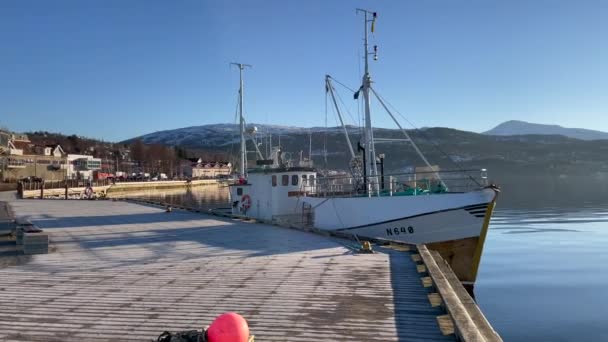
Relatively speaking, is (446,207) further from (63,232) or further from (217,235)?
(63,232)

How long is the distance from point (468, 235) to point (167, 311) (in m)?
11.7

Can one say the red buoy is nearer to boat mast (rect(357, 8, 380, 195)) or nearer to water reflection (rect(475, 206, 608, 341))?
water reflection (rect(475, 206, 608, 341))

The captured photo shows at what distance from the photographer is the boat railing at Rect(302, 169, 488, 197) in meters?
17.4

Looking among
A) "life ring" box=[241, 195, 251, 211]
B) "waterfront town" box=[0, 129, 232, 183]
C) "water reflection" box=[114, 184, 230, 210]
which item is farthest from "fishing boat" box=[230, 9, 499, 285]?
"waterfront town" box=[0, 129, 232, 183]

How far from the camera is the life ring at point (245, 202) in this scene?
26703 mm

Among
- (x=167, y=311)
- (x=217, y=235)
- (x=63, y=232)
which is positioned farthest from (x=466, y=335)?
(x=63, y=232)

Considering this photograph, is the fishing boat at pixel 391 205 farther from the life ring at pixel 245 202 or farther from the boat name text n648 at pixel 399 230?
the life ring at pixel 245 202

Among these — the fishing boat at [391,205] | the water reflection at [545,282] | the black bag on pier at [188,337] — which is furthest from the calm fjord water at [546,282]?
the black bag on pier at [188,337]

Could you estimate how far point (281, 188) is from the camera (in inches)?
960

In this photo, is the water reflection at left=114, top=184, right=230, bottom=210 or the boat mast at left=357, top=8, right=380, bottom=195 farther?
the water reflection at left=114, top=184, right=230, bottom=210

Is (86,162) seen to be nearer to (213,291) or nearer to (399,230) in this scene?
(399,230)

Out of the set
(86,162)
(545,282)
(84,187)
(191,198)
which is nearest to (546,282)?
(545,282)

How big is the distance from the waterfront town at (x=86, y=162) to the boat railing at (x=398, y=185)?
2726 inches

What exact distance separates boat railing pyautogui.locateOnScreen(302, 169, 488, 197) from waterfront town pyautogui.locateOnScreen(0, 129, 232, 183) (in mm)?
69245
